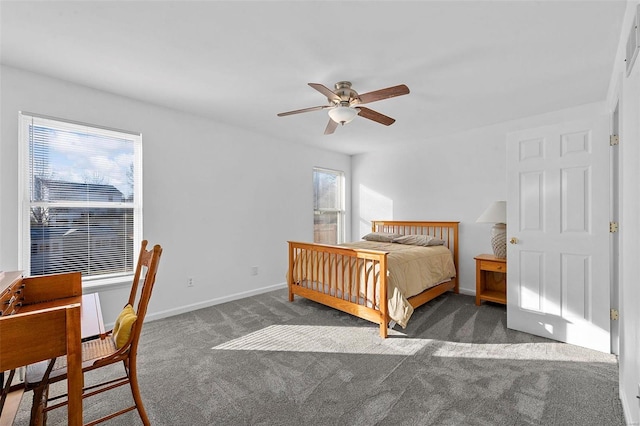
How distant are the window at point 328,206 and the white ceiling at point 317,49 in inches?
87.6

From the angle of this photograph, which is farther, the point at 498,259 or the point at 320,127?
the point at 320,127

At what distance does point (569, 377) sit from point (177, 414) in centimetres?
271

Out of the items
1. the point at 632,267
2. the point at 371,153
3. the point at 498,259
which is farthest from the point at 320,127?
the point at 632,267

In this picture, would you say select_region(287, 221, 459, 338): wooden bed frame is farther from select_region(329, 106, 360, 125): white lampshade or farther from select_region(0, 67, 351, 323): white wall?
select_region(329, 106, 360, 125): white lampshade

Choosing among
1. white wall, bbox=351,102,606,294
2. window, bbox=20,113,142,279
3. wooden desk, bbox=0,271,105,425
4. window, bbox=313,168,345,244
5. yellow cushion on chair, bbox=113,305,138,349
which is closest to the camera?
wooden desk, bbox=0,271,105,425

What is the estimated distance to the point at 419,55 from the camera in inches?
87.0

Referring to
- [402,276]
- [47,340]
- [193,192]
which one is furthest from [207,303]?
[47,340]

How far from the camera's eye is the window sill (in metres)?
2.77

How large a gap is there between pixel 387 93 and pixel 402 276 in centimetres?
184

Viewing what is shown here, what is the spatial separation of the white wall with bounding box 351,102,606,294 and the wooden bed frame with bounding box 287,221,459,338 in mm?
184

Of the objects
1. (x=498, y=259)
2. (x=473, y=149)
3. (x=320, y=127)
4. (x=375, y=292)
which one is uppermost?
(x=320, y=127)

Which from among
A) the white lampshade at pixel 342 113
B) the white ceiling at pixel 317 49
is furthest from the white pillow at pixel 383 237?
the white lampshade at pixel 342 113

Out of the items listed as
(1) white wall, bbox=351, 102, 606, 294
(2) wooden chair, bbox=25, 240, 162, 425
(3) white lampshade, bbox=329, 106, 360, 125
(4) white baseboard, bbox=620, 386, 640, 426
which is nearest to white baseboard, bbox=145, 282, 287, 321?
(2) wooden chair, bbox=25, 240, 162, 425

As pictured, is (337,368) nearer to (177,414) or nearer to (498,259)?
(177,414)
